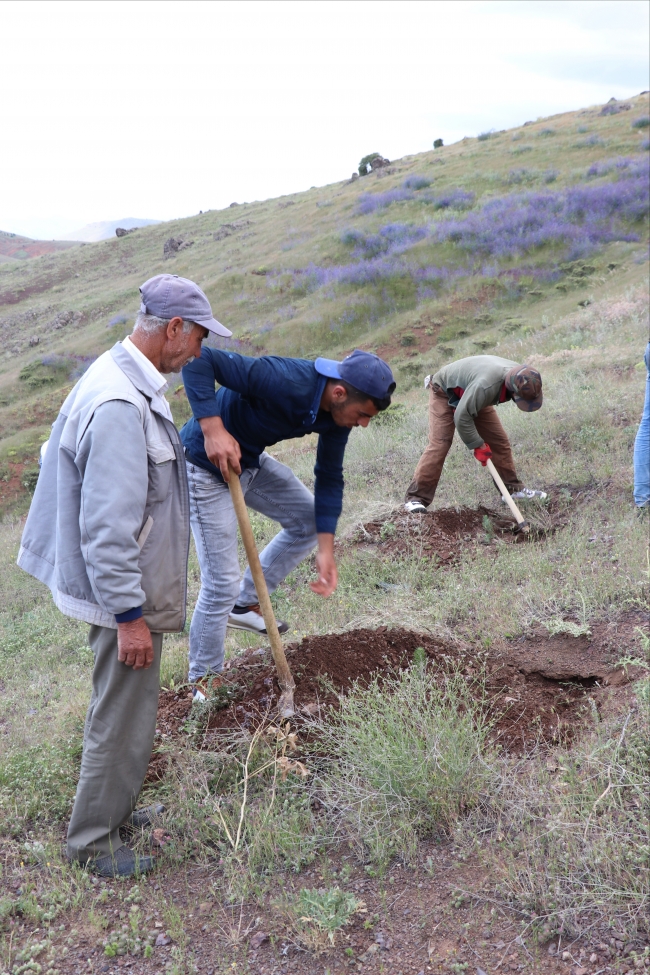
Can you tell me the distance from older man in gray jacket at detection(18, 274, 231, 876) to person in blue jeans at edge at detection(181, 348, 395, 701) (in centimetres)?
46

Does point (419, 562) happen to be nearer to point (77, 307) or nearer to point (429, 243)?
point (429, 243)

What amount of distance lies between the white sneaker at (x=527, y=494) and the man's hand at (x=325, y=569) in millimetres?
3544

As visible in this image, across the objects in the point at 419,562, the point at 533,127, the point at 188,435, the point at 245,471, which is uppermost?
the point at 533,127

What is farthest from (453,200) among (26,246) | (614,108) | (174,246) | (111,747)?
(26,246)

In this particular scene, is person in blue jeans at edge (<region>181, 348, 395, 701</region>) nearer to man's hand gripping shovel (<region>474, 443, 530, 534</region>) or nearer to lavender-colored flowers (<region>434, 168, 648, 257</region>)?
man's hand gripping shovel (<region>474, 443, 530, 534</region>)

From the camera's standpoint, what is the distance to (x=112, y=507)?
8.39ft

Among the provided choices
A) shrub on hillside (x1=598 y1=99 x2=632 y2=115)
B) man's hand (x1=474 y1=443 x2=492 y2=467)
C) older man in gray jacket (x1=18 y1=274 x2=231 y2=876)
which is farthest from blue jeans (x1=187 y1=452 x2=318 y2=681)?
shrub on hillside (x1=598 y1=99 x2=632 y2=115)

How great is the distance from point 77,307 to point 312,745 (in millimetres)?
34109

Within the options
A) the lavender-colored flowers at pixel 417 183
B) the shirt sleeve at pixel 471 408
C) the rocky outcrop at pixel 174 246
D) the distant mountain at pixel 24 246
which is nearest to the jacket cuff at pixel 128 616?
the shirt sleeve at pixel 471 408

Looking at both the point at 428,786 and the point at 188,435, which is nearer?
the point at 428,786

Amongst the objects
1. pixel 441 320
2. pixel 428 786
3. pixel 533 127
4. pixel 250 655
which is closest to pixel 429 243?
pixel 441 320

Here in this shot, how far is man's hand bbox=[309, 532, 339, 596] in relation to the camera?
374 centimetres

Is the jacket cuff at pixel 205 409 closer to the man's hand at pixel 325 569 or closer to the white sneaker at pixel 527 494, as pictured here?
the man's hand at pixel 325 569

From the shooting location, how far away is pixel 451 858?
108 inches
